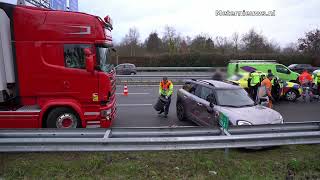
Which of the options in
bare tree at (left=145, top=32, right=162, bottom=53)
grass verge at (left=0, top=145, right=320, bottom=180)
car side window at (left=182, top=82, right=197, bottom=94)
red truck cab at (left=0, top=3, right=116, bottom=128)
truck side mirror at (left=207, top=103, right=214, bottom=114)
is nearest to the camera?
grass verge at (left=0, top=145, right=320, bottom=180)

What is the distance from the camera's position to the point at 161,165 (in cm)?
582

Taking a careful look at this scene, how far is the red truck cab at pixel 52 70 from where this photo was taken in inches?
304

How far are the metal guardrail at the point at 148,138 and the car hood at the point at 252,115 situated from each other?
1355 mm

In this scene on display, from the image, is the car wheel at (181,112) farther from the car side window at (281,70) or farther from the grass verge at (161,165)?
the car side window at (281,70)

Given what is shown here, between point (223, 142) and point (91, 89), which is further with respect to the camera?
point (91, 89)

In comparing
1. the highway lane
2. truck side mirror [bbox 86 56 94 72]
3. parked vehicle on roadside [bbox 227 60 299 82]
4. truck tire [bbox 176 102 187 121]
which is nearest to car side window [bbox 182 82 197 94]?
truck tire [bbox 176 102 187 121]

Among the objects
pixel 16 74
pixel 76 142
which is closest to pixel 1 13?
pixel 16 74

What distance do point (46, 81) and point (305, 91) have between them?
1323 centimetres

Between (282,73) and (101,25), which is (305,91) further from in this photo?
(101,25)

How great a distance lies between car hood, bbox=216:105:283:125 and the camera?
25.4 feet

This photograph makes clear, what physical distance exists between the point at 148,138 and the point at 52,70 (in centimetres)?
368

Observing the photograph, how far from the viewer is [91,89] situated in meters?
8.05

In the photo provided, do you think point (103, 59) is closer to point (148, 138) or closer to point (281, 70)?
point (148, 138)

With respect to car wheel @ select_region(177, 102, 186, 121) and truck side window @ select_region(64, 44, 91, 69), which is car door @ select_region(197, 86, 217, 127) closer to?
car wheel @ select_region(177, 102, 186, 121)
